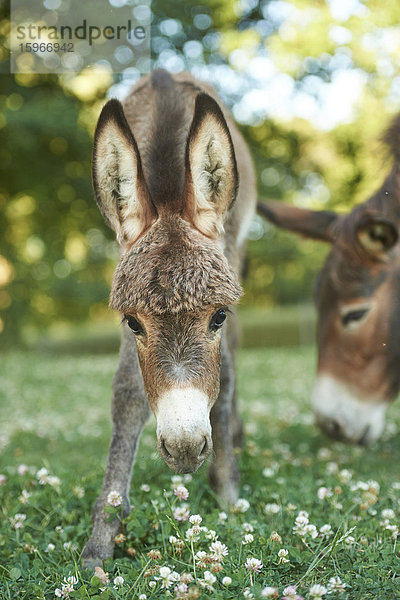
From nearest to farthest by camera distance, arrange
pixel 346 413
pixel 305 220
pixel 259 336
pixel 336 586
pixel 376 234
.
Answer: pixel 336 586 < pixel 376 234 < pixel 346 413 < pixel 305 220 < pixel 259 336

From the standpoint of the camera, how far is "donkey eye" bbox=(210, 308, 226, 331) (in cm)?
255

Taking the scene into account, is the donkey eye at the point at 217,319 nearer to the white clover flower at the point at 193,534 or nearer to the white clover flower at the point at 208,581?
the white clover flower at the point at 193,534

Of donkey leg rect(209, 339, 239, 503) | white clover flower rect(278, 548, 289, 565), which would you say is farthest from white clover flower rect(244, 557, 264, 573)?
donkey leg rect(209, 339, 239, 503)

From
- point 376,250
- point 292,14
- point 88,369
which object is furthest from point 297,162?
point 376,250

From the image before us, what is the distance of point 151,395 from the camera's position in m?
2.52

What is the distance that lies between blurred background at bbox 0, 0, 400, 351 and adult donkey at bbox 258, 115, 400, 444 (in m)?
12.0

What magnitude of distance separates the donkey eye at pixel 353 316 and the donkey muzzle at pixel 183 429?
9.18ft

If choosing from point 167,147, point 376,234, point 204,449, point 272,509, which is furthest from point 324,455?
point 167,147

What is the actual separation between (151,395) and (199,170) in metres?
1.16

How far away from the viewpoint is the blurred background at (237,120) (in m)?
16.7

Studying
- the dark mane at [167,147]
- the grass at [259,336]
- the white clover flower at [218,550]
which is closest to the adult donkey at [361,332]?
the dark mane at [167,147]

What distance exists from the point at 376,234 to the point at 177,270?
2.64 m

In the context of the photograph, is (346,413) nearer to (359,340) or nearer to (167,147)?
(359,340)

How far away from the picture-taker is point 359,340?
4.81 m
